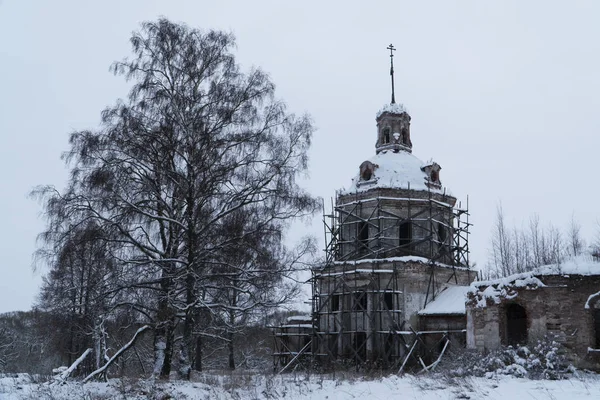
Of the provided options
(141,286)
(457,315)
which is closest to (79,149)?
(141,286)

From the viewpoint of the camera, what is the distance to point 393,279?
24.9 m

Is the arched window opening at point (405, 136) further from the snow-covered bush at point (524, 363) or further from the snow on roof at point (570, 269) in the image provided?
the snow-covered bush at point (524, 363)

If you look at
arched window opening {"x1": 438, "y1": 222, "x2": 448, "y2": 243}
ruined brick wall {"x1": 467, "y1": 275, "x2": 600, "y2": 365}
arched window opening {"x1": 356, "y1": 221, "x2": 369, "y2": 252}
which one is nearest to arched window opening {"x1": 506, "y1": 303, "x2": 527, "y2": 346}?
ruined brick wall {"x1": 467, "y1": 275, "x2": 600, "y2": 365}

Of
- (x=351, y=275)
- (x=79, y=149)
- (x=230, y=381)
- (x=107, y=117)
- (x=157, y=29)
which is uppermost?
(x=157, y=29)

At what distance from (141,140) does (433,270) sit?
47.7 ft

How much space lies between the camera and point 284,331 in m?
29.4

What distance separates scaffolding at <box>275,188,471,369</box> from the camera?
2431 centimetres

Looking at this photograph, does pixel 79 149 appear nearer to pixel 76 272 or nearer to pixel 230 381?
pixel 76 272

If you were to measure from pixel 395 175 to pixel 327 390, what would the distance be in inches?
623

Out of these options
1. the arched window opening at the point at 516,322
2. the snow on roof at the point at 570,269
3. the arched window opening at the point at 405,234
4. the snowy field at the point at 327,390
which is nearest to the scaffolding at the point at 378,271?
the arched window opening at the point at 405,234

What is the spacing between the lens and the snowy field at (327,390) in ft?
36.6

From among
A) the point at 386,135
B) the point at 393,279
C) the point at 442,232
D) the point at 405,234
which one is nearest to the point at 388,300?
the point at 393,279

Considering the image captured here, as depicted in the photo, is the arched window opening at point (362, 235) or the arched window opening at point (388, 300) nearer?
the arched window opening at point (388, 300)

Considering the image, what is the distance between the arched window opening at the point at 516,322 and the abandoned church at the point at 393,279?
0.03 m
